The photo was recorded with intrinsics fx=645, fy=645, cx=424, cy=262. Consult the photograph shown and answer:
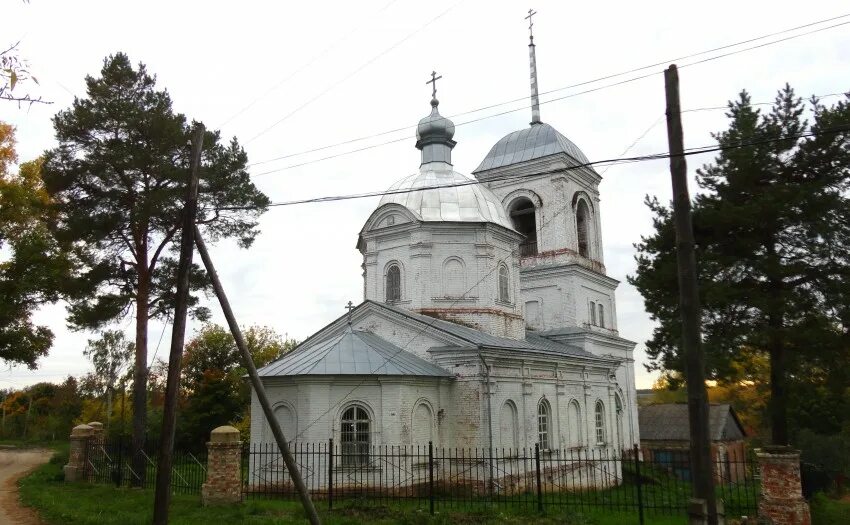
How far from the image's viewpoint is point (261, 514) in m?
11.2

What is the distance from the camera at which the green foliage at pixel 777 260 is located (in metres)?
13.5

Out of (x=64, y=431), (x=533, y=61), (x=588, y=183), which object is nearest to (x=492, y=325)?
(x=588, y=183)

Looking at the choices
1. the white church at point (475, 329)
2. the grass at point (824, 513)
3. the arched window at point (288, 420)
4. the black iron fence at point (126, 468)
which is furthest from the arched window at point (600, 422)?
the black iron fence at point (126, 468)

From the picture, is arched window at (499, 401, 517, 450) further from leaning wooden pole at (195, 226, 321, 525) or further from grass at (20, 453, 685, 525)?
leaning wooden pole at (195, 226, 321, 525)

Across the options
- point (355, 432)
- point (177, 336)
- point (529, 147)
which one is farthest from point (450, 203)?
point (177, 336)

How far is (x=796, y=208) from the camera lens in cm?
1364

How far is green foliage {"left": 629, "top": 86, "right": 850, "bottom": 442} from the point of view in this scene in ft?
44.2

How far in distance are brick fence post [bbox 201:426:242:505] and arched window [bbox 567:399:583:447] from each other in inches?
434

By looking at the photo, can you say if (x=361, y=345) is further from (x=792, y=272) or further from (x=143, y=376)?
(x=792, y=272)

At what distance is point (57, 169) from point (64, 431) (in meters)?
33.9

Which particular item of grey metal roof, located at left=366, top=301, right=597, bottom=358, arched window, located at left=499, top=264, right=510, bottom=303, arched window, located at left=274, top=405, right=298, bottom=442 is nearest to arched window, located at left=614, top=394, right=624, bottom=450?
grey metal roof, located at left=366, top=301, right=597, bottom=358

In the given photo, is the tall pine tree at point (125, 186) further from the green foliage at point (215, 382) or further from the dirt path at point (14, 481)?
the green foliage at point (215, 382)

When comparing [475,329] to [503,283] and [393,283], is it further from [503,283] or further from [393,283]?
[393,283]

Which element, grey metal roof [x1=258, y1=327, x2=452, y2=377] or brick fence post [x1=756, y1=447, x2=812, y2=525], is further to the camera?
grey metal roof [x1=258, y1=327, x2=452, y2=377]
